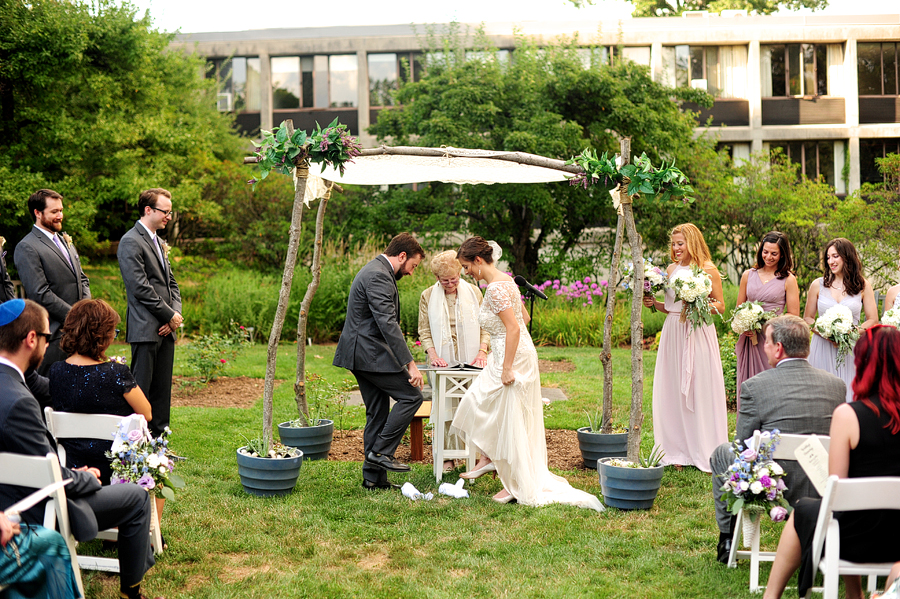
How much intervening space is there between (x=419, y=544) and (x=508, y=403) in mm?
1360

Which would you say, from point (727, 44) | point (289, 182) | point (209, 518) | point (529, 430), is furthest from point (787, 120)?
point (209, 518)

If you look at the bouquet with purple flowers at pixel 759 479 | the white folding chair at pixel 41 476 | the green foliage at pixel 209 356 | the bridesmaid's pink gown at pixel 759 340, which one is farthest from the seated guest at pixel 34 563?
the green foliage at pixel 209 356

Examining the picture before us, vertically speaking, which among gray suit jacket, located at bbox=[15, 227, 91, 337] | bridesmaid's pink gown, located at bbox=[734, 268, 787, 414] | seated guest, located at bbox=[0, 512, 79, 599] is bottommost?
seated guest, located at bbox=[0, 512, 79, 599]

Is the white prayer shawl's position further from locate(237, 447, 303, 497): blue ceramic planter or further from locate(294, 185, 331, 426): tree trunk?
locate(237, 447, 303, 497): blue ceramic planter

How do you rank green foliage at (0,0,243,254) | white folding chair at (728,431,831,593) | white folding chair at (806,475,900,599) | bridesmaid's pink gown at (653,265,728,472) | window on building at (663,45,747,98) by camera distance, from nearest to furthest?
1. white folding chair at (806,475,900,599)
2. white folding chair at (728,431,831,593)
3. bridesmaid's pink gown at (653,265,728,472)
4. green foliage at (0,0,243,254)
5. window on building at (663,45,747,98)

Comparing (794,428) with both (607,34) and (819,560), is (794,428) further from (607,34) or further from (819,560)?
(607,34)

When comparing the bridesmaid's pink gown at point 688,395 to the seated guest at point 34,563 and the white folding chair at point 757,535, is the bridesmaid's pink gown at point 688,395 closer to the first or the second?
the white folding chair at point 757,535

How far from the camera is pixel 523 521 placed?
5.30 meters

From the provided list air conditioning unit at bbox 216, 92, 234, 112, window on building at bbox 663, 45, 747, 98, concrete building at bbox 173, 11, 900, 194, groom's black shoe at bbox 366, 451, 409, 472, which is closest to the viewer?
groom's black shoe at bbox 366, 451, 409, 472

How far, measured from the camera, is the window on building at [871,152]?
1075 inches

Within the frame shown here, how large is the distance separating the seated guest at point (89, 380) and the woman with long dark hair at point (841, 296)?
5.39m

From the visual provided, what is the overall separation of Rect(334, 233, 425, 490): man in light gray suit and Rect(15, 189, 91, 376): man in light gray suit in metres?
2.19

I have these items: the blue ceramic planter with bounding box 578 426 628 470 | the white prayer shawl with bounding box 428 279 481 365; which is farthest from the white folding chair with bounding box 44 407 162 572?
the blue ceramic planter with bounding box 578 426 628 470

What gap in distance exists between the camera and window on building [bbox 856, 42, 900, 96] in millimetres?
27188
